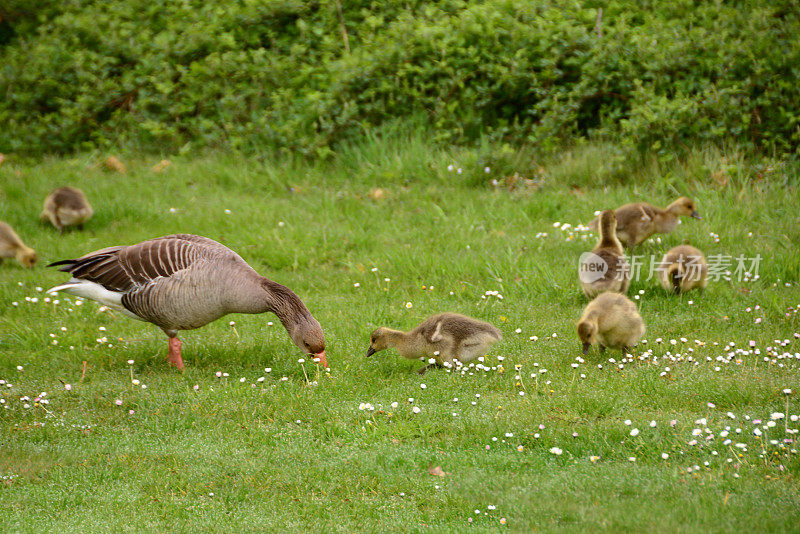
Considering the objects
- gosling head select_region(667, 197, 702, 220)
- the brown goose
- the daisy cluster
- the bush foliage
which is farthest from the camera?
the bush foliage

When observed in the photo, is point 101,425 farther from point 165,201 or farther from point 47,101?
point 47,101

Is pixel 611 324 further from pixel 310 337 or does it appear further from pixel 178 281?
pixel 178 281

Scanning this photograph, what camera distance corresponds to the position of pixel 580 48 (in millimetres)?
12562

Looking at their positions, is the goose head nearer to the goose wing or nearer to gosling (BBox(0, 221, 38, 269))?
the goose wing

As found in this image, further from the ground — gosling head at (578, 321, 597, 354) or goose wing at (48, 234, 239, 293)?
goose wing at (48, 234, 239, 293)

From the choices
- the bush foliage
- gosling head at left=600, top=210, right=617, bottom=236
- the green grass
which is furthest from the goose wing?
the bush foliage

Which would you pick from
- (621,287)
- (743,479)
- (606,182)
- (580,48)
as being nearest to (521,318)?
(621,287)

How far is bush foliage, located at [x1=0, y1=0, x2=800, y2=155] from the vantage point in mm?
11547

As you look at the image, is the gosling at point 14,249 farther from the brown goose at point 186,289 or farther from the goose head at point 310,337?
the goose head at point 310,337

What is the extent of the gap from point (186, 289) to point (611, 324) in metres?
3.68

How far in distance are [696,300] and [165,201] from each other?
7.60 metres

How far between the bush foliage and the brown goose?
18.6 feet

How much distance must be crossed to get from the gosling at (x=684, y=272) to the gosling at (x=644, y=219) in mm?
846

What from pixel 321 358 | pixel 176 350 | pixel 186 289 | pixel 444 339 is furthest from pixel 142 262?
pixel 444 339
